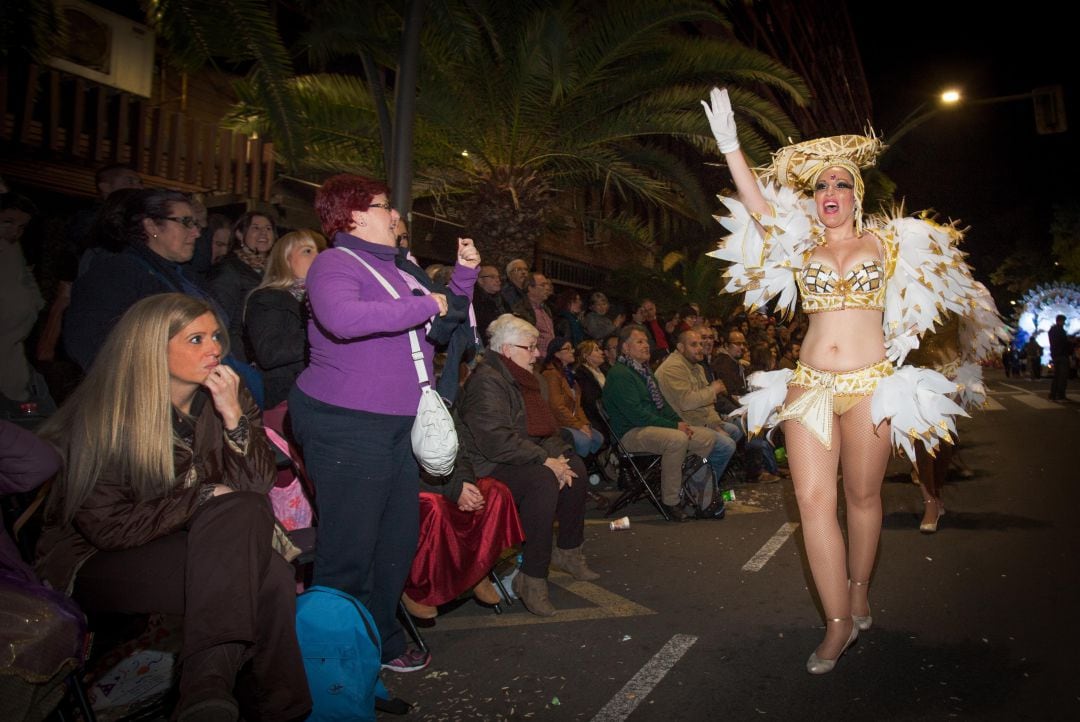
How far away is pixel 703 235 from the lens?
62.3ft

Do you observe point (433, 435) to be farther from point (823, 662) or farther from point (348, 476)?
point (823, 662)

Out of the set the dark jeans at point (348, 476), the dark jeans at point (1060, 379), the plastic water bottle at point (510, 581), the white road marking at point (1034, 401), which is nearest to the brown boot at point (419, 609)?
the plastic water bottle at point (510, 581)

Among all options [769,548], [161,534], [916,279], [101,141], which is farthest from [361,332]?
[101,141]

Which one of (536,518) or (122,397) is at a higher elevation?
(122,397)

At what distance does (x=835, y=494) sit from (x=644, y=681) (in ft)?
3.86

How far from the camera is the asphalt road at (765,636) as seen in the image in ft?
10.2

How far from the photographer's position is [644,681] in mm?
3332

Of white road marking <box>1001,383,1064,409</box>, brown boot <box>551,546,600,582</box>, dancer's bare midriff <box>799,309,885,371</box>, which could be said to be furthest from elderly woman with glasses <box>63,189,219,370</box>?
white road marking <box>1001,383,1064,409</box>

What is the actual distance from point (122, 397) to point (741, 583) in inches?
141

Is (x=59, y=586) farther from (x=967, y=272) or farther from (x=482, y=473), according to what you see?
(x=967, y=272)

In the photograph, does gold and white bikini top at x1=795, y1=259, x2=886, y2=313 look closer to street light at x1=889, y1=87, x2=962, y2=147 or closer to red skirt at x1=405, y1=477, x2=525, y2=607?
red skirt at x1=405, y1=477, x2=525, y2=607

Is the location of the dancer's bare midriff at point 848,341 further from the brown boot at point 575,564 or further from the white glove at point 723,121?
the brown boot at point 575,564

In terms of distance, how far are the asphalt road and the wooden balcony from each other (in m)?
7.05

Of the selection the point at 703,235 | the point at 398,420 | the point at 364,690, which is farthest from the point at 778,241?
the point at 703,235
